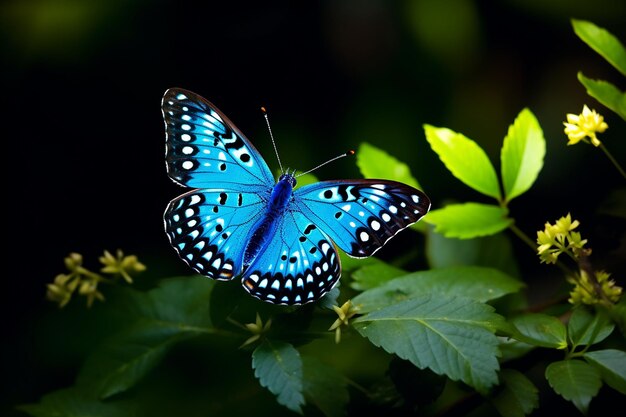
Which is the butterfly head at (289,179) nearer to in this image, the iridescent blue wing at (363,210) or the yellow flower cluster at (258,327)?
the iridescent blue wing at (363,210)

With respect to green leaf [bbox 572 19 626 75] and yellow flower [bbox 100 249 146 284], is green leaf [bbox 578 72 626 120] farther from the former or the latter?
yellow flower [bbox 100 249 146 284]

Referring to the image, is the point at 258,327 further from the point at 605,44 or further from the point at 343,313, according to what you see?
the point at 605,44

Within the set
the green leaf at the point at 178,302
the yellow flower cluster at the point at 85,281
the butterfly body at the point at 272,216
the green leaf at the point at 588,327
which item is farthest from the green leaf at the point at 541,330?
the yellow flower cluster at the point at 85,281

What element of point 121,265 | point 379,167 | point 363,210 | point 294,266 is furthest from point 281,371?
point 379,167

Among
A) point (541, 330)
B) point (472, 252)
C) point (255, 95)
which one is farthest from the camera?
point (255, 95)

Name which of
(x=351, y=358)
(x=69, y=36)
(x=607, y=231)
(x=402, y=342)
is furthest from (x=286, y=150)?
(x=402, y=342)
